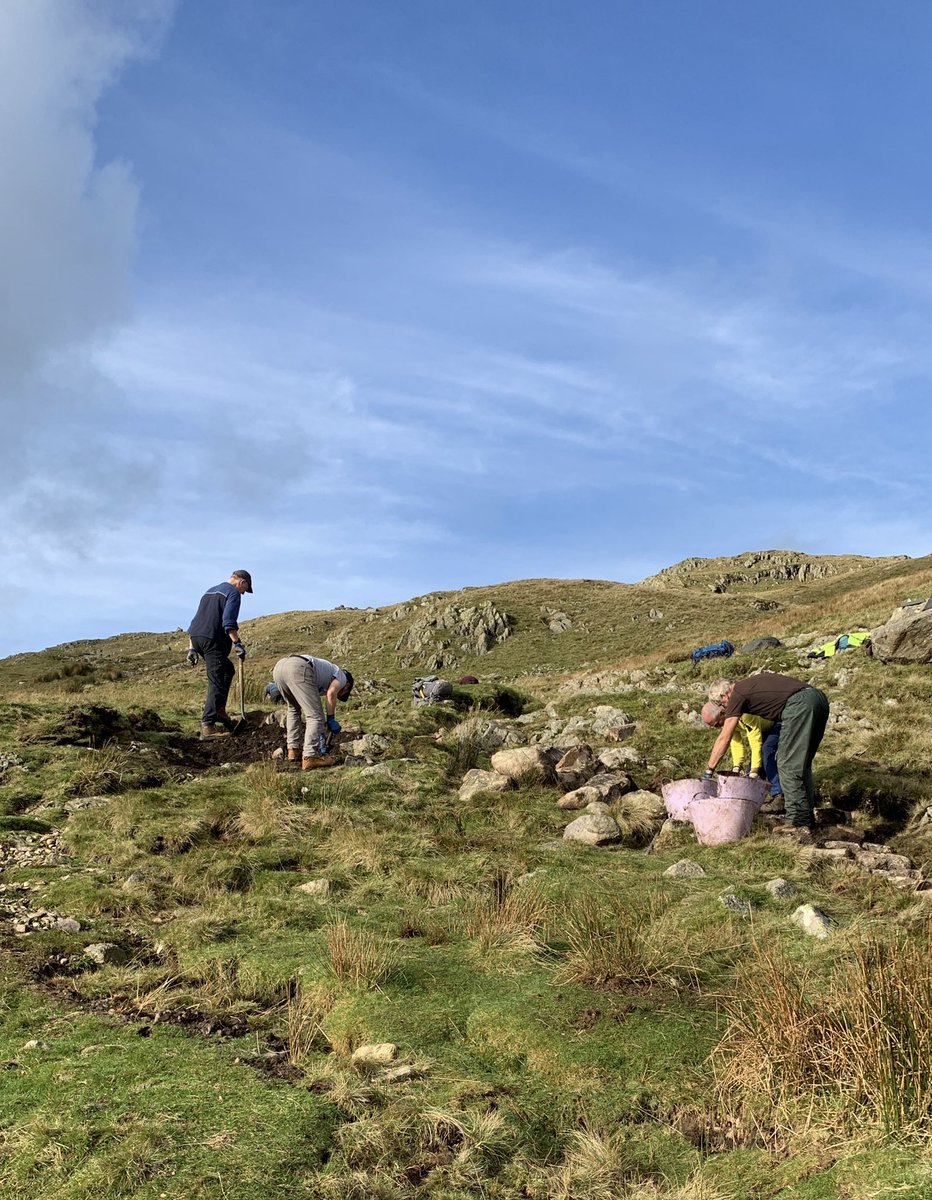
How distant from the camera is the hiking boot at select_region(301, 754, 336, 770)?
12211 mm

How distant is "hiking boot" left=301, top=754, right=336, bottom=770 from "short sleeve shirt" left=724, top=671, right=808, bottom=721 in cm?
533

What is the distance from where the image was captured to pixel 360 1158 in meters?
3.98

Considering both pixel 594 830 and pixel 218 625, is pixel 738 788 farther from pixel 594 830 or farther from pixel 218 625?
pixel 218 625

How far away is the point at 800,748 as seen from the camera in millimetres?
9805

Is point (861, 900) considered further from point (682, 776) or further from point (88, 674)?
point (88, 674)

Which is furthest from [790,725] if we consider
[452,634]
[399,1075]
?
[452,634]

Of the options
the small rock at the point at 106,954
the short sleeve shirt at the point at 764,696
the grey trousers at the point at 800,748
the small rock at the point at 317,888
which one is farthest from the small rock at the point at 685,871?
the small rock at the point at 106,954

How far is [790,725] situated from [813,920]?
389 centimetres

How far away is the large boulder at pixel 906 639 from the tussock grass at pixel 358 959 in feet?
44.2

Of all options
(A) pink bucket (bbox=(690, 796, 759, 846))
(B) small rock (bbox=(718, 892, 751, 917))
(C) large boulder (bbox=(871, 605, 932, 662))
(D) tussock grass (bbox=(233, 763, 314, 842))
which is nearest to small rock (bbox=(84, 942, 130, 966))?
(D) tussock grass (bbox=(233, 763, 314, 842))

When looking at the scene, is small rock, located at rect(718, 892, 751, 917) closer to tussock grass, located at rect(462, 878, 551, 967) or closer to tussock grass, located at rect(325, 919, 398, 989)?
tussock grass, located at rect(462, 878, 551, 967)

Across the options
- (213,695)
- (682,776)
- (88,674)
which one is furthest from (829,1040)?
(88,674)

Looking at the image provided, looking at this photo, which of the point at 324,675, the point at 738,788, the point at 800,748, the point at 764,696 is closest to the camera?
the point at 738,788

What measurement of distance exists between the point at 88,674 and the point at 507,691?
77.0 feet
